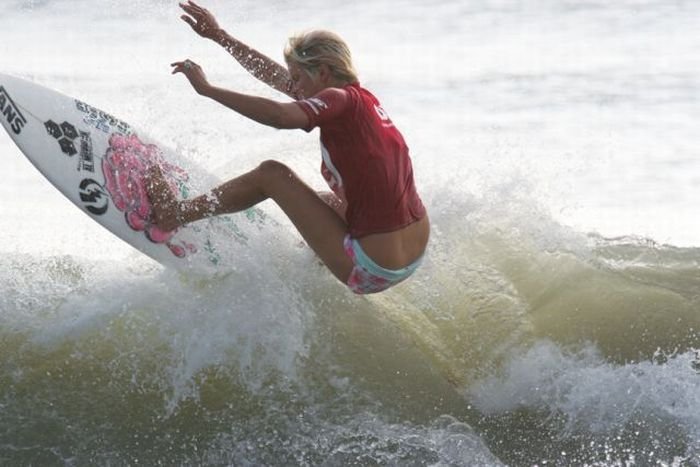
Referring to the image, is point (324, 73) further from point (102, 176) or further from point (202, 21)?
point (102, 176)

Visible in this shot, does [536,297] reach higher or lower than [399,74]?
higher

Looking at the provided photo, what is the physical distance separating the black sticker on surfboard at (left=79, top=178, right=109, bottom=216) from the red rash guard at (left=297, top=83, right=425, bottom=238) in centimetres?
131

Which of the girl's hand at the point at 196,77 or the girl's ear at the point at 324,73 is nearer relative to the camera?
the girl's hand at the point at 196,77

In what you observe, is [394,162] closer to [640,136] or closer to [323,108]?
[323,108]

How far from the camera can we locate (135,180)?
5863 millimetres

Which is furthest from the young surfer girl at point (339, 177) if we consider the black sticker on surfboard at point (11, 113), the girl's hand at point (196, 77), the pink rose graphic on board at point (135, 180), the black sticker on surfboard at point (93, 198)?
the black sticker on surfboard at point (11, 113)

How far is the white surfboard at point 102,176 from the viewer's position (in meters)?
5.81

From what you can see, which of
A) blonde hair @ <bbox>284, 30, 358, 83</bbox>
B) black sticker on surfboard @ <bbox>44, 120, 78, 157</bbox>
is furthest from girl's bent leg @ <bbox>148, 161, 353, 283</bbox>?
black sticker on surfboard @ <bbox>44, 120, 78, 157</bbox>

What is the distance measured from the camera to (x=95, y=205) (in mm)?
5828

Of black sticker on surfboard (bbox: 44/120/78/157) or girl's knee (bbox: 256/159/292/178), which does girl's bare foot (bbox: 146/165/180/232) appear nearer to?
black sticker on surfboard (bbox: 44/120/78/157)

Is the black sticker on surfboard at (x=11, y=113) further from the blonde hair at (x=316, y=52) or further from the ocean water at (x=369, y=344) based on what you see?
the blonde hair at (x=316, y=52)

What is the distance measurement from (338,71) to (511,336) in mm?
1907

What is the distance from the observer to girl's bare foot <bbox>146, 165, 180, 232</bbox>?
571 cm

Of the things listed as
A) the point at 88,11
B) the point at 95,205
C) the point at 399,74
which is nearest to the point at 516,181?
the point at 95,205
